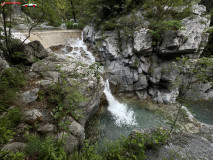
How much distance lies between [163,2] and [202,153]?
11.4m

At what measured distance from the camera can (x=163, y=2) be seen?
8.40 meters

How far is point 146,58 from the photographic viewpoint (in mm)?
9492

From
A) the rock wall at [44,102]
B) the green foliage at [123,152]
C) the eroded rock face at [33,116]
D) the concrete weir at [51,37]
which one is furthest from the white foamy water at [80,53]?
the green foliage at [123,152]

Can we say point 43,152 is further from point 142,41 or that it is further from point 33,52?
point 142,41

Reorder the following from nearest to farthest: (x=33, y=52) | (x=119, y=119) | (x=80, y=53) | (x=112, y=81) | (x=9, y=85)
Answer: (x=9, y=85)
(x=33, y=52)
(x=119, y=119)
(x=112, y=81)
(x=80, y=53)

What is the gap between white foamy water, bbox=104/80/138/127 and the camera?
272 inches

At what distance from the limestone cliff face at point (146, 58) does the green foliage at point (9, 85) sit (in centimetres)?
690

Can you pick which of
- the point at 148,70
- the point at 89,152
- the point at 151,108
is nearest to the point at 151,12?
the point at 148,70

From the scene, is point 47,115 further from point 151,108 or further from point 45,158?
point 151,108

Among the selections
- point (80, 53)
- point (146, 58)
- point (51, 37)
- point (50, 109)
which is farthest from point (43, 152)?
point (51, 37)

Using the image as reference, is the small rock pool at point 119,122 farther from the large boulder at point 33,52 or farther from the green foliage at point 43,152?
the large boulder at point 33,52

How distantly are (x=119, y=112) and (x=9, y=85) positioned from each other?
7.05 m

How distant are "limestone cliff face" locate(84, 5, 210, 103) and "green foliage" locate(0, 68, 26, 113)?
6.90m

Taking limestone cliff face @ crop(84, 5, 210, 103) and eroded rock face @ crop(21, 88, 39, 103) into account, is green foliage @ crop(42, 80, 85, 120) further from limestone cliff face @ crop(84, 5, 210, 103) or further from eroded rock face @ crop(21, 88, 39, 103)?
limestone cliff face @ crop(84, 5, 210, 103)
